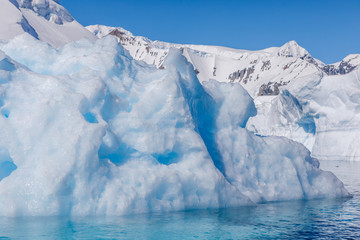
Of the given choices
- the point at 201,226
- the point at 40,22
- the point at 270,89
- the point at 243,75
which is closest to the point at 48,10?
the point at 40,22

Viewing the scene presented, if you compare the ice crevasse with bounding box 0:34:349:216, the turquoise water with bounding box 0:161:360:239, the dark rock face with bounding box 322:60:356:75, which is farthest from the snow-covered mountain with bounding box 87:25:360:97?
the turquoise water with bounding box 0:161:360:239

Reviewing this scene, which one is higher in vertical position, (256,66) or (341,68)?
(256,66)

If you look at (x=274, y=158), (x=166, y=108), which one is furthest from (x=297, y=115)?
(x=166, y=108)

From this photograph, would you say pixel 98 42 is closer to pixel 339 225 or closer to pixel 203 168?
pixel 203 168

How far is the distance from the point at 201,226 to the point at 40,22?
46670 millimetres

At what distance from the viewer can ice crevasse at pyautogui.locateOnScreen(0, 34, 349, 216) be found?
248 inches

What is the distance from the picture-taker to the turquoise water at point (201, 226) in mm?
5332

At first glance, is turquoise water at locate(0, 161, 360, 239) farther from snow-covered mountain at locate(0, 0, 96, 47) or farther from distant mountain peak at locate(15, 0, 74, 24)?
distant mountain peak at locate(15, 0, 74, 24)

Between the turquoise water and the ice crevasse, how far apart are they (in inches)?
14.0

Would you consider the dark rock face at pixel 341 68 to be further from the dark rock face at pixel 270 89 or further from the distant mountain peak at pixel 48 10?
the distant mountain peak at pixel 48 10

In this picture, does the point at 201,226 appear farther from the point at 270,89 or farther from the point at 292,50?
the point at 292,50

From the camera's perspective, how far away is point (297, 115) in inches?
1159

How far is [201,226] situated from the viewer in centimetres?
599

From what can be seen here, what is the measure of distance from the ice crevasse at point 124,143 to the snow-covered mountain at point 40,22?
28.2 m
